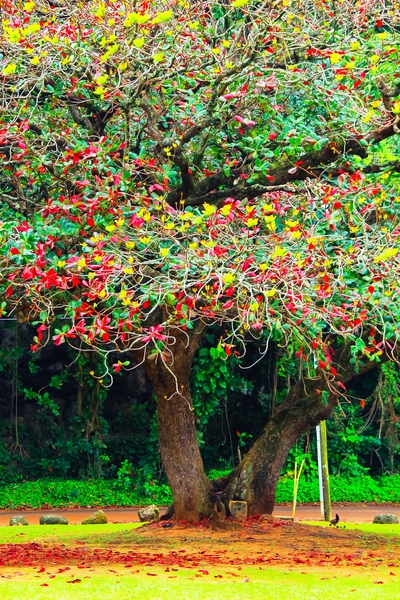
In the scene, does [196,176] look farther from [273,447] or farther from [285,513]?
[285,513]

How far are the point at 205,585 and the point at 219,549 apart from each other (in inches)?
95.5

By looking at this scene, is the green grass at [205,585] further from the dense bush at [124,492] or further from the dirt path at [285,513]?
the dense bush at [124,492]

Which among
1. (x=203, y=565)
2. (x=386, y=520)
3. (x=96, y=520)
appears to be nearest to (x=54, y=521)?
(x=96, y=520)

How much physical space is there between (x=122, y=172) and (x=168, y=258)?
133cm

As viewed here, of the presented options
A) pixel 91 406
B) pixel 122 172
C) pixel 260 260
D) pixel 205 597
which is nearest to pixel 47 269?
pixel 122 172

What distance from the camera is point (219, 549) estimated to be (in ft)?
31.3

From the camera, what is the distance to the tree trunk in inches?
435

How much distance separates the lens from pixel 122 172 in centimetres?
882

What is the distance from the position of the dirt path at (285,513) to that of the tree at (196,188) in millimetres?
4936

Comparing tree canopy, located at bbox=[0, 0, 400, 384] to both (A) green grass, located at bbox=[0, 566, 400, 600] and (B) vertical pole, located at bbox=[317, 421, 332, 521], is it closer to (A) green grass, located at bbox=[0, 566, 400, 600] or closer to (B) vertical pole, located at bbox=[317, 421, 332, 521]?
(A) green grass, located at bbox=[0, 566, 400, 600]

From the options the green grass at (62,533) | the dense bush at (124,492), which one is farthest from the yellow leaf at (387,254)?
the dense bush at (124,492)

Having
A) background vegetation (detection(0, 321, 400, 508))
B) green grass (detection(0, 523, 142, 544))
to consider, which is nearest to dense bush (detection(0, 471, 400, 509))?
background vegetation (detection(0, 321, 400, 508))

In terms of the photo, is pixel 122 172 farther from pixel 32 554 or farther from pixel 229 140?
pixel 32 554

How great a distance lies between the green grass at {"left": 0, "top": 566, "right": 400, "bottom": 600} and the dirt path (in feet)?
24.9
